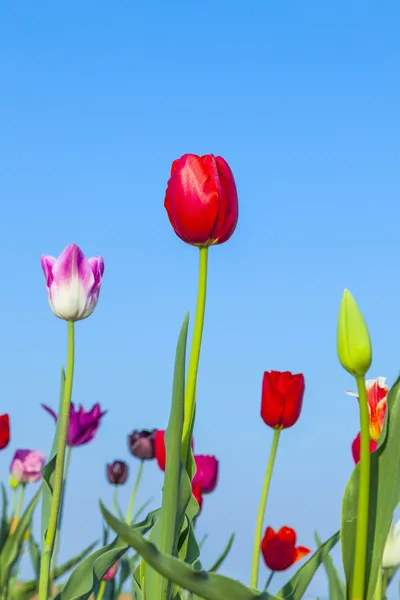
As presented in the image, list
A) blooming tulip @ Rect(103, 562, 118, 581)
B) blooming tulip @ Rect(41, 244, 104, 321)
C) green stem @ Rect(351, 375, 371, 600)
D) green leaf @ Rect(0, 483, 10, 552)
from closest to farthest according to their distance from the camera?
green stem @ Rect(351, 375, 371, 600)
blooming tulip @ Rect(41, 244, 104, 321)
green leaf @ Rect(0, 483, 10, 552)
blooming tulip @ Rect(103, 562, 118, 581)

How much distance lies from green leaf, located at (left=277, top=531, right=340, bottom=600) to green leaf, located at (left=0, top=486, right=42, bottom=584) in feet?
4.52

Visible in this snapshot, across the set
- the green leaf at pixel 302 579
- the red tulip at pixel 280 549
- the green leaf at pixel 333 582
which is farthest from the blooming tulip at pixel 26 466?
the green leaf at pixel 302 579

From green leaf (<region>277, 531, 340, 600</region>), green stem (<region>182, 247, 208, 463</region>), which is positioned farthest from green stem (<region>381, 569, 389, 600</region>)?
green stem (<region>182, 247, 208, 463</region>)

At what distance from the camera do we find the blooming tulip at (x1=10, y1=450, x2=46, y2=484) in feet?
13.2

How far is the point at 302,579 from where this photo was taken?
1641 millimetres

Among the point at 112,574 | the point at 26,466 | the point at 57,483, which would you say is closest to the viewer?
the point at 57,483

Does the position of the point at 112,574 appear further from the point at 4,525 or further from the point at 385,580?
the point at 385,580

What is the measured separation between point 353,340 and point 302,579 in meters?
0.65

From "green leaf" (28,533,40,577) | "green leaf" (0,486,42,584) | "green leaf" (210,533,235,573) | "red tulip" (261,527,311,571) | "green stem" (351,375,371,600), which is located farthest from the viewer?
"green leaf" (0,486,42,584)

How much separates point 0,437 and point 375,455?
106 inches

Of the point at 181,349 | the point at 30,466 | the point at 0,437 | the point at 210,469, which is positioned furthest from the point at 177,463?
the point at 30,466

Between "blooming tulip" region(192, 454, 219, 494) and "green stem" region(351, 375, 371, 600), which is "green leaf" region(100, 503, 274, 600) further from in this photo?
"blooming tulip" region(192, 454, 219, 494)

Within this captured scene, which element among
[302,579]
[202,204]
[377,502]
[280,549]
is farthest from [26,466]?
[377,502]

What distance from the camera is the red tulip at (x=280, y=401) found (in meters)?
2.13
